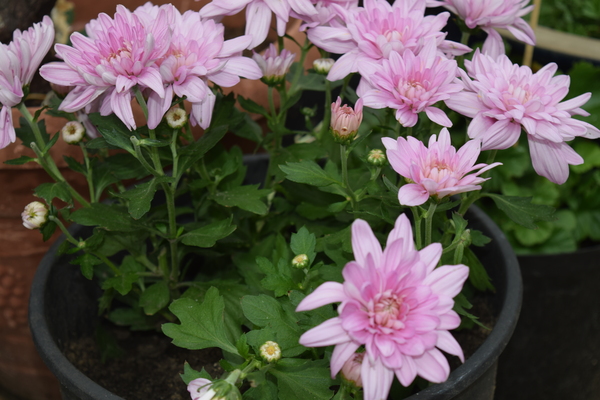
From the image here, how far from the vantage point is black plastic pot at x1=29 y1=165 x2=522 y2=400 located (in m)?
0.64

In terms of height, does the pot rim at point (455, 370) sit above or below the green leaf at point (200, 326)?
below

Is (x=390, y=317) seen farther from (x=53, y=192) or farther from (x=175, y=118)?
(x=53, y=192)

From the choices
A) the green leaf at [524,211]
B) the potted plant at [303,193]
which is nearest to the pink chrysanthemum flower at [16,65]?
the potted plant at [303,193]

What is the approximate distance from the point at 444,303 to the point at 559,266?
0.79 metres

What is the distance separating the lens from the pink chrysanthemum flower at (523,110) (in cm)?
61

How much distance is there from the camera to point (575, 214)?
1367 mm

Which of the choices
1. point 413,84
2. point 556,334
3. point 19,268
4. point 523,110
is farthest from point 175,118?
point 556,334

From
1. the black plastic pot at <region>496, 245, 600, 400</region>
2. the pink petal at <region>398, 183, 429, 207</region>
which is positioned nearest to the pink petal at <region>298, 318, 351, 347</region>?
the pink petal at <region>398, 183, 429, 207</region>

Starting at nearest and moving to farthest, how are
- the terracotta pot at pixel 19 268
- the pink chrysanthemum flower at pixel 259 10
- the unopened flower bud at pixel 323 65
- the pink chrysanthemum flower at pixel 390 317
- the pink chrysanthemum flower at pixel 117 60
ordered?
the pink chrysanthemum flower at pixel 390 317
the pink chrysanthemum flower at pixel 117 60
the pink chrysanthemum flower at pixel 259 10
the unopened flower bud at pixel 323 65
the terracotta pot at pixel 19 268

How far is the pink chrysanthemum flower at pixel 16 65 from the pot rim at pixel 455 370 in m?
0.22

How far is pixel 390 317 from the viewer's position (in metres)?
0.46

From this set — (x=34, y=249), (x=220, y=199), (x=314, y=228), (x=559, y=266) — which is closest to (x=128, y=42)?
(x=220, y=199)

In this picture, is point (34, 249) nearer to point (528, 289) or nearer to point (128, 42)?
point (128, 42)

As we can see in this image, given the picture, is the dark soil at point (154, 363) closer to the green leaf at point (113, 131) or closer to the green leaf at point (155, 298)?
the green leaf at point (155, 298)
